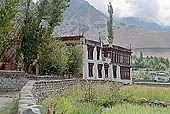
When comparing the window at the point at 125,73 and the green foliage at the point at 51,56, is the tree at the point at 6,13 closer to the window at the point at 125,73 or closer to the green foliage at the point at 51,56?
the green foliage at the point at 51,56

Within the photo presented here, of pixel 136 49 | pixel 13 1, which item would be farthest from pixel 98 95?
pixel 136 49

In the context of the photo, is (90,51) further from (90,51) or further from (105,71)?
(105,71)

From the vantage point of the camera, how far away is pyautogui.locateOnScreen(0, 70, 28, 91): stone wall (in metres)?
22.0

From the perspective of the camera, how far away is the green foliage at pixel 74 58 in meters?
31.2

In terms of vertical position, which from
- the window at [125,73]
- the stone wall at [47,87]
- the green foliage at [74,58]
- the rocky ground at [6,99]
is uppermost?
the green foliage at [74,58]

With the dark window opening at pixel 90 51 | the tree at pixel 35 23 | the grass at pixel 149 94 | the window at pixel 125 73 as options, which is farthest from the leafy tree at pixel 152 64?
the grass at pixel 149 94

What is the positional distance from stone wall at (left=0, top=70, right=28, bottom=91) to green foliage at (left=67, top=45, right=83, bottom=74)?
902cm

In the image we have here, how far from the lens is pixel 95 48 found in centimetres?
3700

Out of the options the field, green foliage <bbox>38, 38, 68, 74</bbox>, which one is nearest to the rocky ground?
the field

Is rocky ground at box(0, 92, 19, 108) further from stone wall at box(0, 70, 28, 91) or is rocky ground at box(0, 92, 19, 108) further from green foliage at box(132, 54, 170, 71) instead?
green foliage at box(132, 54, 170, 71)

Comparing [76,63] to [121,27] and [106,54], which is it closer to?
[106,54]

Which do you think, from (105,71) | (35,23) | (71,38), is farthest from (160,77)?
(35,23)

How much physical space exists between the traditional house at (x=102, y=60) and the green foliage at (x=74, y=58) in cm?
168

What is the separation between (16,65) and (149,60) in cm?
7757
